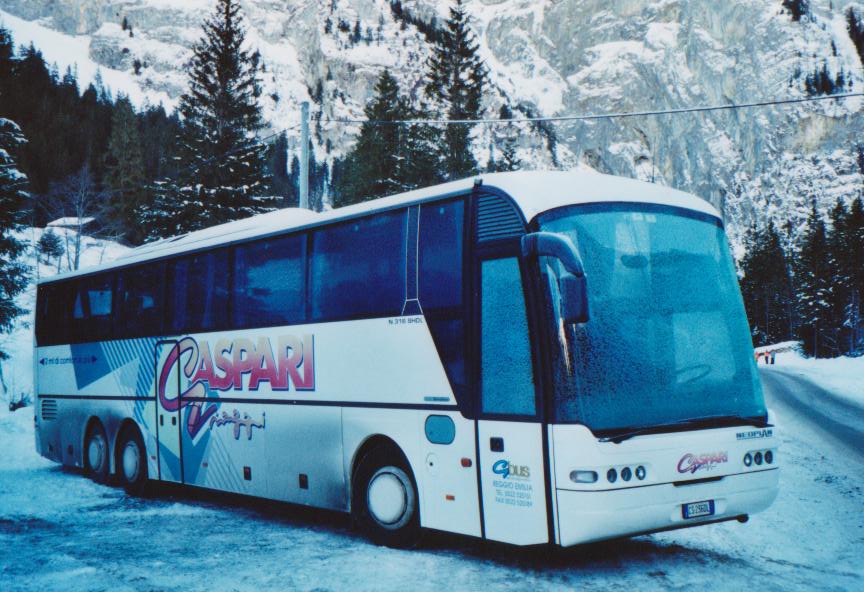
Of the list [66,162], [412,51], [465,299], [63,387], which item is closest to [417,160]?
[63,387]

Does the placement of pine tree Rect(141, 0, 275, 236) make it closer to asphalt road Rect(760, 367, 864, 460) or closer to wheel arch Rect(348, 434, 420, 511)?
asphalt road Rect(760, 367, 864, 460)

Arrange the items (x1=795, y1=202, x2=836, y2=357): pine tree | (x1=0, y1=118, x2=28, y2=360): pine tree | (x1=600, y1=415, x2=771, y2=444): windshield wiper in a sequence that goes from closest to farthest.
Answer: (x1=600, y1=415, x2=771, y2=444): windshield wiper → (x1=0, y1=118, x2=28, y2=360): pine tree → (x1=795, y1=202, x2=836, y2=357): pine tree

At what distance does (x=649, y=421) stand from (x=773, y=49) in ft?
631

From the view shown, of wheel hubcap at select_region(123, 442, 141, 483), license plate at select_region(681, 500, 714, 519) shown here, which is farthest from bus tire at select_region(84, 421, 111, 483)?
license plate at select_region(681, 500, 714, 519)

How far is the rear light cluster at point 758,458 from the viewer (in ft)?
22.7

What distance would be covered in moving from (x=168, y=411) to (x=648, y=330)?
24.5 ft

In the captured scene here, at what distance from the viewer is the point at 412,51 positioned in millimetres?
191125

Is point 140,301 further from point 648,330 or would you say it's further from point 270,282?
point 648,330

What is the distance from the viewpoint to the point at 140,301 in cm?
1255

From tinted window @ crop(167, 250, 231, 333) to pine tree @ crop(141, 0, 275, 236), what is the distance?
80.2ft

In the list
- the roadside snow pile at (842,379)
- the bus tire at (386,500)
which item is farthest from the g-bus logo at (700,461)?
the roadside snow pile at (842,379)

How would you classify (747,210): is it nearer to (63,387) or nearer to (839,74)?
(839,74)

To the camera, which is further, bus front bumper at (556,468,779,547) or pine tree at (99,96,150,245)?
pine tree at (99,96,150,245)

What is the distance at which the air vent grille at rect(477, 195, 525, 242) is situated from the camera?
690cm
